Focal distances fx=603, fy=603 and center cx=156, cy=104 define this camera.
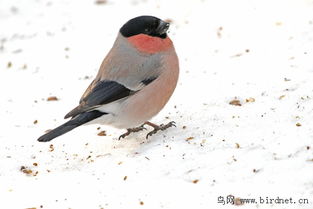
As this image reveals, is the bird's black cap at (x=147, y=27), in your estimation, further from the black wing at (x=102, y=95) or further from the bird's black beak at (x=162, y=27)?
the black wing at (x=102, y=95)

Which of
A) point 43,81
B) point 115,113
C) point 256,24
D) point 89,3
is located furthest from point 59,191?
point 89,3

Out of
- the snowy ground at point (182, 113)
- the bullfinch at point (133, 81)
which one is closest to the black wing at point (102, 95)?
the bullfinch at point (133, 81)

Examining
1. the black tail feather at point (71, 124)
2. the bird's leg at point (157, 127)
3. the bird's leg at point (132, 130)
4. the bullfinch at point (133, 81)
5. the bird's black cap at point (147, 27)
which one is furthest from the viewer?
the bird's leg at point (132, 130)

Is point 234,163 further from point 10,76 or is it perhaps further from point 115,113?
point 10,76

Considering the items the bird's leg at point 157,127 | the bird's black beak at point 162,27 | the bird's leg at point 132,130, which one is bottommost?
the bird's leg at point 132,130

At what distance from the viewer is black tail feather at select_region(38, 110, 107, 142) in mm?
4879

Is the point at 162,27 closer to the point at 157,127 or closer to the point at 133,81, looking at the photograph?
the point at 133,81

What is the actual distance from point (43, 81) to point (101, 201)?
3.06 m

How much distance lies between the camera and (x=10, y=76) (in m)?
7.35

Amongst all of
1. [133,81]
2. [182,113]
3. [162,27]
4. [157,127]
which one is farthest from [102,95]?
[182,113]

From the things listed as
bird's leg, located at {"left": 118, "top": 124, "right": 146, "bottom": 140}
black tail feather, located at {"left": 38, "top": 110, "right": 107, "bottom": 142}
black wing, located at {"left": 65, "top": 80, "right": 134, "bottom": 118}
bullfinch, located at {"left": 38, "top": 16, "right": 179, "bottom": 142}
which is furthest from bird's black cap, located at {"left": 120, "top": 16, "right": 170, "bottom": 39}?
bird's leg, located at {"left": 118, "top": 124, "right": 146, "bottom": 140}

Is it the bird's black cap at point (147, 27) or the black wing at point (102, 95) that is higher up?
the bird's black cap at point (147, 27)

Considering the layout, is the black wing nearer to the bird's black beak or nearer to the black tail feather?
the black tail feather

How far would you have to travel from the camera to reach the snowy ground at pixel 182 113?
171 inches
